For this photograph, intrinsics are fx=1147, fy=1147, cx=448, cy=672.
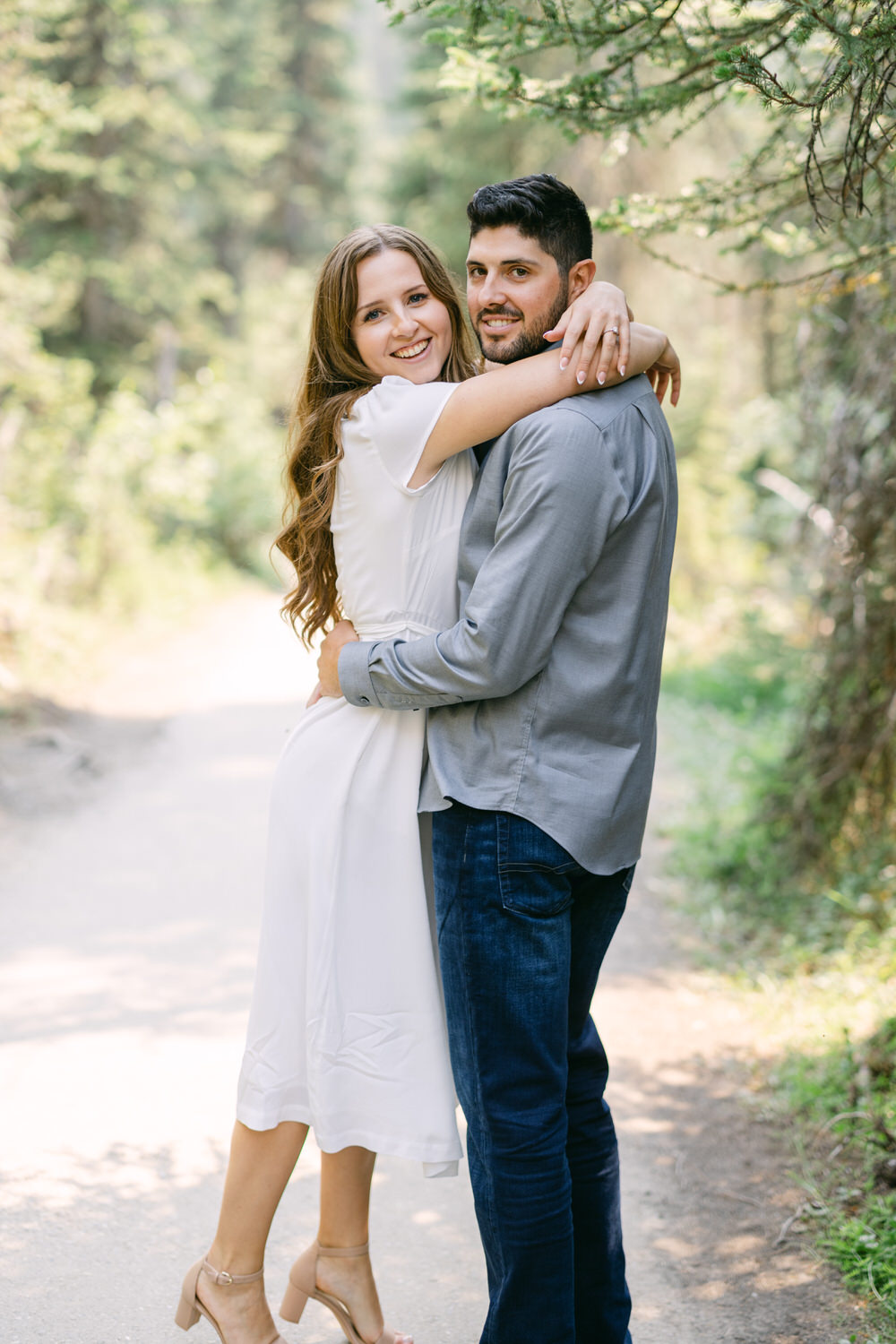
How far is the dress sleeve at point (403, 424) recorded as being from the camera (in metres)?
2.20

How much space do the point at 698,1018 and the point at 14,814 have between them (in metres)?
3.94

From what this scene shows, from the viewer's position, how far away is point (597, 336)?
2100 mm

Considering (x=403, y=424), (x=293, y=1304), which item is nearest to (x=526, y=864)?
(x=403, y=424)

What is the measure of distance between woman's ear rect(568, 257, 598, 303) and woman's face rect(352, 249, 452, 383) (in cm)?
32

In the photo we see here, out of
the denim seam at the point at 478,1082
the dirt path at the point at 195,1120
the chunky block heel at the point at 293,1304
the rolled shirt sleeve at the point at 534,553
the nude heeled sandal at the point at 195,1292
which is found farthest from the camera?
the dirt path at the point at 195,1120

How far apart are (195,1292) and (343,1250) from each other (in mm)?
328

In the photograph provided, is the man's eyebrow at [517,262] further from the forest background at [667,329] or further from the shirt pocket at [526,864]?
the shirt pocket at [526,864]

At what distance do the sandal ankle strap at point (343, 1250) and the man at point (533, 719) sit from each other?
462 mm

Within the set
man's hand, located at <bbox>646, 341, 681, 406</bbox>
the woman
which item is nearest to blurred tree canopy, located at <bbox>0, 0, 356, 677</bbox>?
the woman

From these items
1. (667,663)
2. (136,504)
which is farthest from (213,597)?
(667,663)

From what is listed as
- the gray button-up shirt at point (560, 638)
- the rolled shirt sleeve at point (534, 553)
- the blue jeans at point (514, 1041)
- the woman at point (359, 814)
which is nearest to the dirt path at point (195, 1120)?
the woman at point (359, 814)

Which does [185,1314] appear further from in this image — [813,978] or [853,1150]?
[813,978]

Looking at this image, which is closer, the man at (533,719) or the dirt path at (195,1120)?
the man at (533,719)

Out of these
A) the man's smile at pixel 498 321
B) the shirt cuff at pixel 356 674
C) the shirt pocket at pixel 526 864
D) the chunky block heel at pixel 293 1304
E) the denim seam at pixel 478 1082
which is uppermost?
the man's smile at pixel 498 321
